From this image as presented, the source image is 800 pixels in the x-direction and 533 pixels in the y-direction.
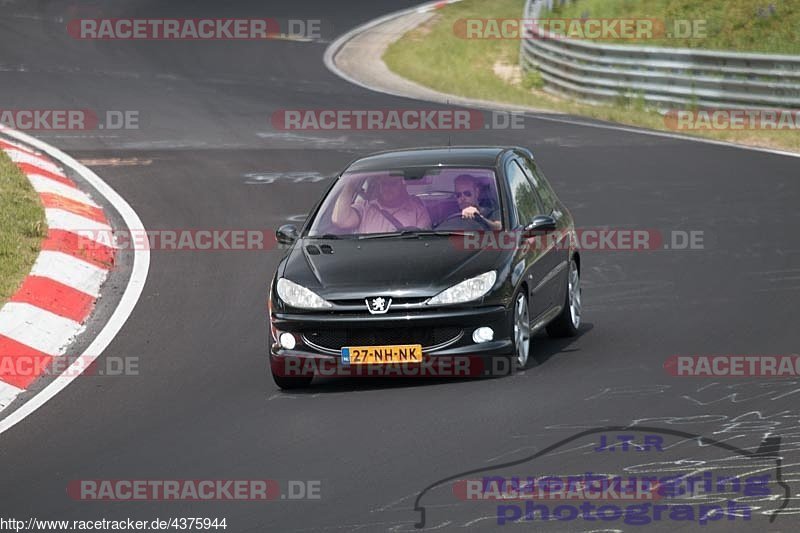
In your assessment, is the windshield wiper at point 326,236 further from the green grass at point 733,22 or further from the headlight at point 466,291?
the green grass at point 733,22

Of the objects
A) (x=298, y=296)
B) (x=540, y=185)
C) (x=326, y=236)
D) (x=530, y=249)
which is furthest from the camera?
(x=540, y=185)

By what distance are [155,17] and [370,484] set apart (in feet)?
109

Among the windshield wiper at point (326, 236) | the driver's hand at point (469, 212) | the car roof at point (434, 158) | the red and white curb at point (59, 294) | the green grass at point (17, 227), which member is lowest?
the red and white curb at point (59, 294)

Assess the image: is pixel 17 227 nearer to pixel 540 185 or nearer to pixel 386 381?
pixel 540 185

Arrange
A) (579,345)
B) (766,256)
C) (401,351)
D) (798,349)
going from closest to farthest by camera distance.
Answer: (401,351) → (798,349) → (579,345) → (766,256)

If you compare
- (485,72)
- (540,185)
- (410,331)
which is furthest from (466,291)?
(485,72)

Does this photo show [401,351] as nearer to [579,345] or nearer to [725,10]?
[579,345]

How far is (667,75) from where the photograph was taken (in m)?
26.0

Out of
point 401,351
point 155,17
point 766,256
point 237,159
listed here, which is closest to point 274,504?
point 401,351

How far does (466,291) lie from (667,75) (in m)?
16.7

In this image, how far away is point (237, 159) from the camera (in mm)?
20688

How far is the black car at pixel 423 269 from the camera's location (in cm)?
1004

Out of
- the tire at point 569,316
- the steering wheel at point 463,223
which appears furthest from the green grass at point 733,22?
the steering wheel at point 463,223

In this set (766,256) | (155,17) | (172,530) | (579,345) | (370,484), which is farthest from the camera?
(155,17)
